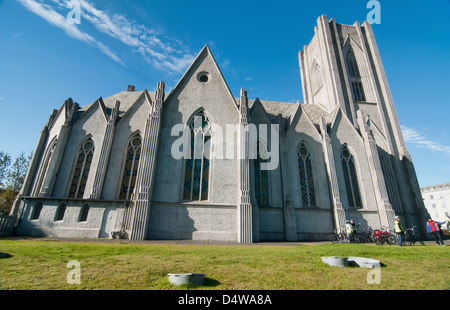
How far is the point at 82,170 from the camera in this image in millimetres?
18016

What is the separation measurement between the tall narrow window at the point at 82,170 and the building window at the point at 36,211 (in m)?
2.39

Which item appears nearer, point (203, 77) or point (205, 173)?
point (205, 173)

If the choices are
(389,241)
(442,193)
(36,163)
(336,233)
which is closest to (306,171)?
(336,233)

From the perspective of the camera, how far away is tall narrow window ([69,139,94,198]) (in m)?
17.4

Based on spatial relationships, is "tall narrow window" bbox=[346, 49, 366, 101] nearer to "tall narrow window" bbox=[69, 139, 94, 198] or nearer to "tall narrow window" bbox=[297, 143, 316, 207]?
"tall narrow window" bbox=[297, 143, 316, 207]

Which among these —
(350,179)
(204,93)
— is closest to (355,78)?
(350,179)

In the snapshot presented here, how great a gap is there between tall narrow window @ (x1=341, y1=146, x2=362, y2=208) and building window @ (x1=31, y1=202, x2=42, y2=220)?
25.6 meters

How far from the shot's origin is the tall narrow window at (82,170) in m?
17.4

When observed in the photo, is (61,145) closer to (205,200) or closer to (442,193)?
(205,200)

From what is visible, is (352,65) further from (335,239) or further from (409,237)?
(335,239)

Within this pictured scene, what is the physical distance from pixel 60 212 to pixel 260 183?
15376mm

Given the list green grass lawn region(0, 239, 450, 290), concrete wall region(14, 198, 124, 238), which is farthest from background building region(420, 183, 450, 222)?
concrete wall region(14, 198, 124, 238)

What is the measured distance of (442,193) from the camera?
62.4 metres

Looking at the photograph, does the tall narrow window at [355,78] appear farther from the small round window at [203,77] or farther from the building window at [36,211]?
the building window at [36,211]
